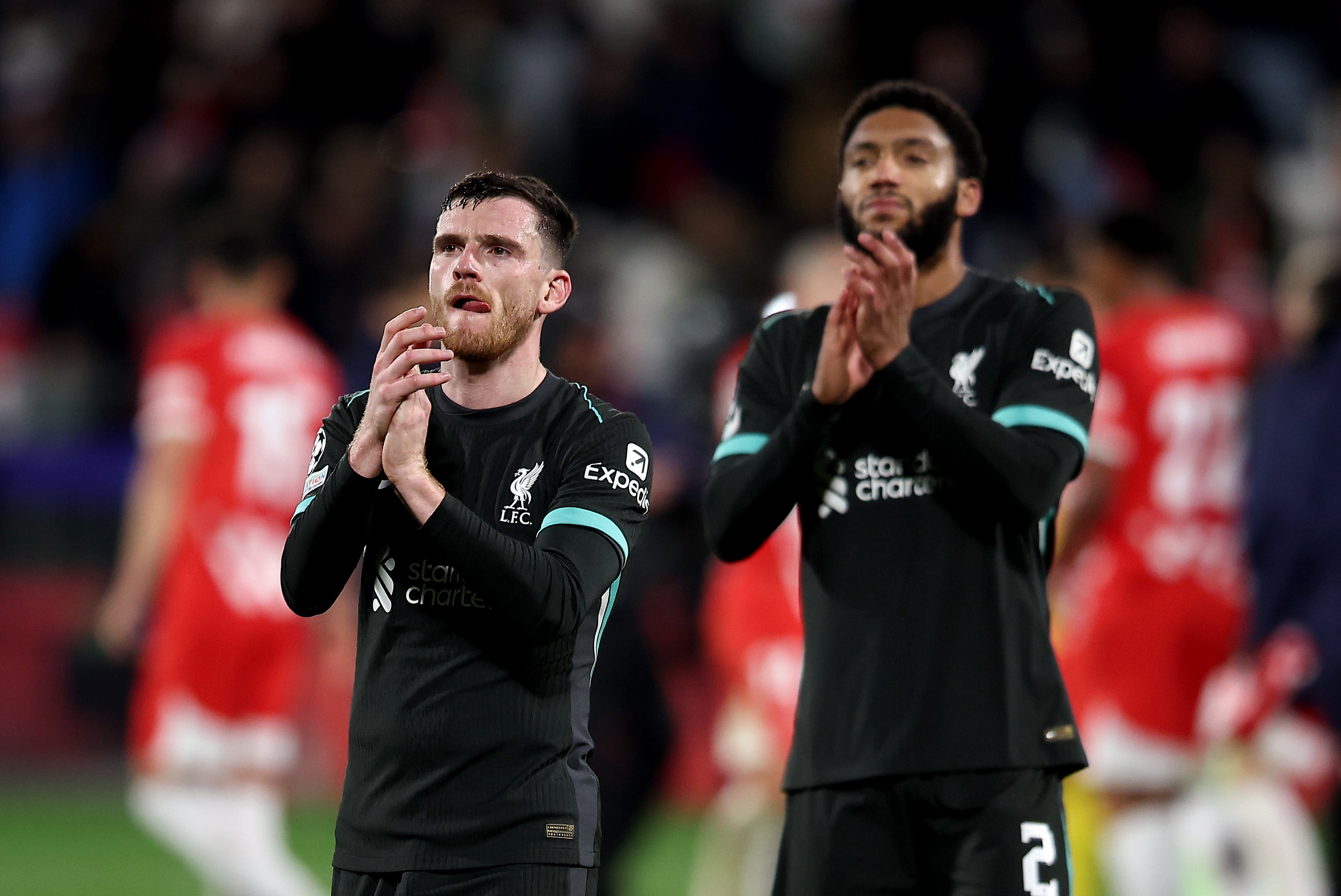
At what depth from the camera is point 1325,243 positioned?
10430 mm

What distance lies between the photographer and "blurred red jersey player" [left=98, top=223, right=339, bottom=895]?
713 cm

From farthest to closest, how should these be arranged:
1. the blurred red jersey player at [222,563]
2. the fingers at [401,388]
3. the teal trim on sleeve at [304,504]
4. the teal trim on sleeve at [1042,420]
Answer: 1. the blurred red jersey player at [222,563]
2. the teal trim on sleeve at [1042,420]
3. the teal trim on sleeve at [304,504]
4. the fingers at [401,388]

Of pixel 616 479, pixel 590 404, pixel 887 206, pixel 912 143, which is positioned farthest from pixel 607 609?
pixel 912 143

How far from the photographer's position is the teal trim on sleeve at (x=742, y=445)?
390 centimetres

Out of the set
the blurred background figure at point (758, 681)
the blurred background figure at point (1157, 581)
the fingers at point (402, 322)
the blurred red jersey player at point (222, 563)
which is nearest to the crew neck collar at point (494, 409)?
the fingers at point (402, 322)

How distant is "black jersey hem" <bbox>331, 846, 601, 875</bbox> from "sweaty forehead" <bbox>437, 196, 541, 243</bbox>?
1.10 meters

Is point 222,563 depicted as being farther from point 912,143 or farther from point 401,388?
point 401,388

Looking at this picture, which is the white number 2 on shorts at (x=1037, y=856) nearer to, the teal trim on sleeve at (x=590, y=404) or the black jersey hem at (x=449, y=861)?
the black jersey hem at (x=449, y=861)

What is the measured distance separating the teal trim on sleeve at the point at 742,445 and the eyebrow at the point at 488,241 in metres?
0.71

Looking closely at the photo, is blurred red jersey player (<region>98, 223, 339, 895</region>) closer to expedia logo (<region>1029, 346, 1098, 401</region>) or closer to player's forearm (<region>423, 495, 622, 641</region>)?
expedia logo (<region>1029, 346, 1098, 401</region>)

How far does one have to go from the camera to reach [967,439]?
11.8ft

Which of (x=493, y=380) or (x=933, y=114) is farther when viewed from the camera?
(x=933, y=114)

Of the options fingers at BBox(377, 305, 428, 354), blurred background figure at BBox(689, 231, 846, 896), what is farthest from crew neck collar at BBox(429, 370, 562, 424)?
blurred background figure at BBox(689, 231, 846, 896)

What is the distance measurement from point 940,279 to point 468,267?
1.11 m
